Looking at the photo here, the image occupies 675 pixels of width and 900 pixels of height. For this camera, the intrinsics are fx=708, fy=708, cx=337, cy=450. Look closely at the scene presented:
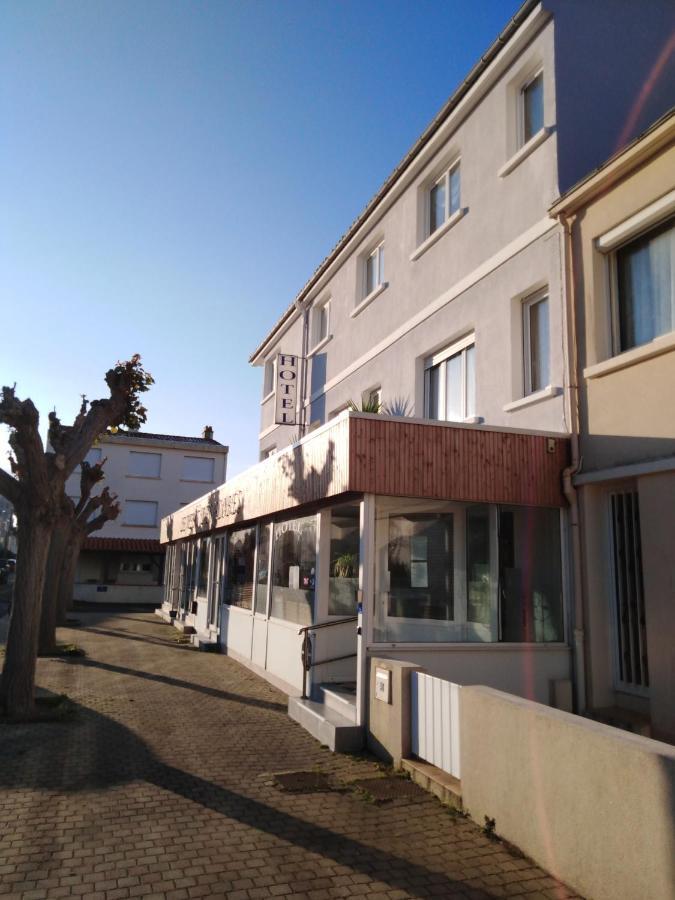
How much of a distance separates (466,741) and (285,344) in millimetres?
15716

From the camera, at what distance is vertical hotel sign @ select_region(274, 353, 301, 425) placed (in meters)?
17.3

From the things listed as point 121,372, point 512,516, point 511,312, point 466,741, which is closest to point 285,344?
point 121,372

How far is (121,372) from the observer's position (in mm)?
11289

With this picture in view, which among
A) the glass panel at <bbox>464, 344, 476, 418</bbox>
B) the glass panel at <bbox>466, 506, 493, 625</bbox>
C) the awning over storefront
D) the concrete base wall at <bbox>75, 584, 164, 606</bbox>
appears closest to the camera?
the awning over storefront

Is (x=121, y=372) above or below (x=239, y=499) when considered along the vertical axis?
above

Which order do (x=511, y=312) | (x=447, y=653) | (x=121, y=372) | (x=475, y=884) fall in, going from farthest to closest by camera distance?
(x=121, y=372), (x=511, y=312), (x=447, y=653), (x=475, y=884)

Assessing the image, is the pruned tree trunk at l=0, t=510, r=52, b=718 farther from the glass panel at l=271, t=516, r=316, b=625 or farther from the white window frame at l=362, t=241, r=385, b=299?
the white window frame at l=362, t=241, r=385, b=299

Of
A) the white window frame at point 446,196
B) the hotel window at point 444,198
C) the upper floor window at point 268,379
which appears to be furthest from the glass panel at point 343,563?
the upper floor window at point 268,379

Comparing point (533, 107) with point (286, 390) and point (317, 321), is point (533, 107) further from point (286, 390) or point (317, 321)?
point (286, 390)

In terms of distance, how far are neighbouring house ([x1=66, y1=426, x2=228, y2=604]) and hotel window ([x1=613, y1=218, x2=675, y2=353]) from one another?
34557mm

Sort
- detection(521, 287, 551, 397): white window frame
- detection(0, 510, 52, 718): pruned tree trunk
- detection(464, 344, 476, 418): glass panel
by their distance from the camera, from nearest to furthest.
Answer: detection(0, 510, 52, 718): pruned tree trunk < detection(521, 287, 551, 397): white window frame < detection(464, 344, 476, 418): glass panel

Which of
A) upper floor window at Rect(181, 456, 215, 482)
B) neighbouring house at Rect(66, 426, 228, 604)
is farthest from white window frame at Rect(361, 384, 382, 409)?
upper floor window at Rect(181, 456, 215, 482)

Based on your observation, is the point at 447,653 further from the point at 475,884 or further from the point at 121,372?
the point at 121,372

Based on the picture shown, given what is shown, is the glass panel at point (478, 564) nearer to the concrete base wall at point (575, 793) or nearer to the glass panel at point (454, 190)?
the concrete base wall at point (575, 793)
